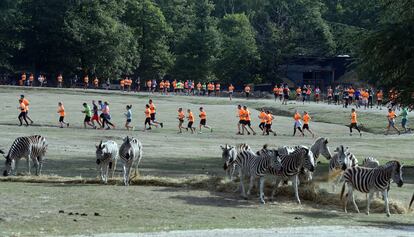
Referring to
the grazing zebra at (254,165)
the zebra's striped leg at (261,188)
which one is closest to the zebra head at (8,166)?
the grazing zebra at (254,165)

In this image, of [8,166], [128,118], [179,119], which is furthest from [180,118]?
[8,166]

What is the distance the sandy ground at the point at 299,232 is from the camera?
21.1 m

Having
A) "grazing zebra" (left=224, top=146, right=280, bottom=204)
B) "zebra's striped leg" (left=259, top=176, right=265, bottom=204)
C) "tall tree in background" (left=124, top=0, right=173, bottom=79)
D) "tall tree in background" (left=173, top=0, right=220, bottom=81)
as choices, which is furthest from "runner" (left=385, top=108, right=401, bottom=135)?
"tall tree in background" (left=124, top=0, right=173, bottom=79)

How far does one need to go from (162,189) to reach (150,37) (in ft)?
296

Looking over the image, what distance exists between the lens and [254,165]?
95.2 ft

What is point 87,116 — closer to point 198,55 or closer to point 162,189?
point 162,189

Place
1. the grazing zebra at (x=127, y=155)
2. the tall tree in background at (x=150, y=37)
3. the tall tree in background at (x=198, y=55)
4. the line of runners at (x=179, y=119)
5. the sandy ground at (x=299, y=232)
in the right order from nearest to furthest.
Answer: the sandy ground at (x=299, y=232) < the grazing zebra at (x=127, y=155) < the line of runners at (x=179, y=119) < the tall tree in background at (x=198, y=55) < the tall tree in background at (x=150, y=37)

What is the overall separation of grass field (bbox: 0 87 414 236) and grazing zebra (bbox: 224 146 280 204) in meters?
0.60

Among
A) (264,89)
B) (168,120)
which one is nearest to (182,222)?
(168,120)

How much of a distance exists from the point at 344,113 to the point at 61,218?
2075 inches

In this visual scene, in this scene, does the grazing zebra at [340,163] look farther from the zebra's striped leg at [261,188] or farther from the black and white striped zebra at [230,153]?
the zebra's striped leg at [261,188]

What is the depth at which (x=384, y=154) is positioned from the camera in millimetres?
48469

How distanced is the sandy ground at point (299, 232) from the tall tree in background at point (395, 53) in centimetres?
1933

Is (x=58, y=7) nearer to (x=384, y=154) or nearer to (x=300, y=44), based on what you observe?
(x=300, y=44)
